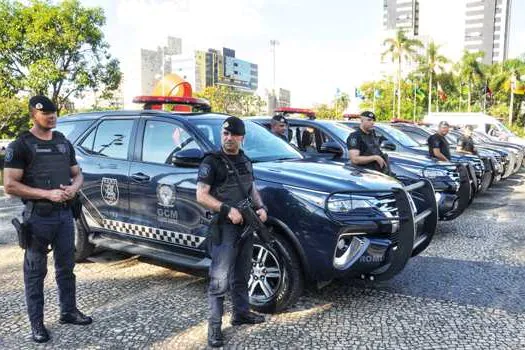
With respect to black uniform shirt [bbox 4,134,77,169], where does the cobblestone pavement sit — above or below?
below

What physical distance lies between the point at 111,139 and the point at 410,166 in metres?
4.21

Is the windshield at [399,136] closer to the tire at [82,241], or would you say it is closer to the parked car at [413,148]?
the parked car at [413,148]

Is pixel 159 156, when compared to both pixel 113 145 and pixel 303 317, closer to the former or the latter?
pixel 113 145

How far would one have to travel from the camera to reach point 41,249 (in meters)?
3.57

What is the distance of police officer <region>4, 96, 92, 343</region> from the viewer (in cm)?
341

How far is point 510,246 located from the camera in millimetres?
6254

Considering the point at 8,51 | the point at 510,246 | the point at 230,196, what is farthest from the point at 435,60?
the point at 230,196

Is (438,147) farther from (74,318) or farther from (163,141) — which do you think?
(74,318)

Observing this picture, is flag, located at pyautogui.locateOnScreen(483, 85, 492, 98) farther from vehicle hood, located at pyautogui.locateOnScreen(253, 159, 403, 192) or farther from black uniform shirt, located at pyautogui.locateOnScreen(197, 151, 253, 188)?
black uniform shirt, located at pyautogui.locateOnScreen(197, 151, 253, 188)

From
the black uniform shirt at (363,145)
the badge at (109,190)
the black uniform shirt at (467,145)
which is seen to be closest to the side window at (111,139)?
the badge at (109,190)

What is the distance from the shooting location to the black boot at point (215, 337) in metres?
3.44

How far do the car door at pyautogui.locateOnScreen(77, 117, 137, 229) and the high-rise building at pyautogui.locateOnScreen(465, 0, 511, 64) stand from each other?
155m

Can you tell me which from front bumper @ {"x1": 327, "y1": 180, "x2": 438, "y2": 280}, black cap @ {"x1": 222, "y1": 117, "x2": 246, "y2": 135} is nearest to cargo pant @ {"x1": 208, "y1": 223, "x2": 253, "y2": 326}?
black cap @ {"x1": 222, "y1": 117, "x2": 246, "y2": 135}

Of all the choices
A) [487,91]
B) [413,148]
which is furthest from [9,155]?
[487,91]
